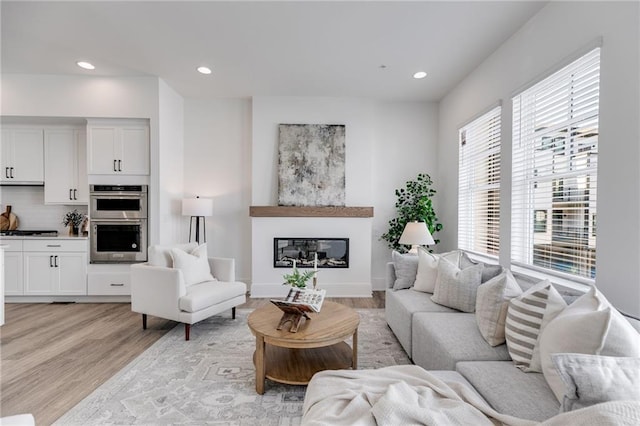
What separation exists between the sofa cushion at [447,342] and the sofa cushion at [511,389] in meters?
0.10

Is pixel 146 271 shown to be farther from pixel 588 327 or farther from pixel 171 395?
pixel 588 327

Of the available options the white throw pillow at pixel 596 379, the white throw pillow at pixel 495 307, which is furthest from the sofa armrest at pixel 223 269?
the white throw pillow at pixel 596 379

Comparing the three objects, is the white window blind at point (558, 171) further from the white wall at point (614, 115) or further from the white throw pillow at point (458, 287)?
the white throw pillow at point (458, 287)

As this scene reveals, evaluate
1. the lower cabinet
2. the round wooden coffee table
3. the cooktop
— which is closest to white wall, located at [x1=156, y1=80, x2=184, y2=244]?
the lower cabinet

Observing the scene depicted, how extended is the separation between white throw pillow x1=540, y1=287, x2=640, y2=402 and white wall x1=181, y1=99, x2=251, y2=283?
13.2 feet

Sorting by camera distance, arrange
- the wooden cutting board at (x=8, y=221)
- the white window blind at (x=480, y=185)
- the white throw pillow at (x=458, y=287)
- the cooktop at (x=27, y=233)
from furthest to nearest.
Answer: the wooden cutting board at (x=8, y=221), the cooktop at (x=27, y=233), the white window blind at (x=480, y=185), the white throw pillow at (x=458, y=287)

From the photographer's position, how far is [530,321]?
1.60 m

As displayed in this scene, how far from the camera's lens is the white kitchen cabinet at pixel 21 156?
13.5 feet

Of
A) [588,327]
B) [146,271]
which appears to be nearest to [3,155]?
[146,271]

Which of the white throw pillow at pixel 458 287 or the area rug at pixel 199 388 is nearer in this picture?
the area rug at pixel 199 388

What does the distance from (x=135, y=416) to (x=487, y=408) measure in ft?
6.36

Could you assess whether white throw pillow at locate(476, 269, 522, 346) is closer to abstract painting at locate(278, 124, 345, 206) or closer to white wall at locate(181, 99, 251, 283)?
abstract painting at locate(278, 124, 345, 206)

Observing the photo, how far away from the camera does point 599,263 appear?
194 centimetres

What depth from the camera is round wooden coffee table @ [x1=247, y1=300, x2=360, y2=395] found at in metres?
1.97
